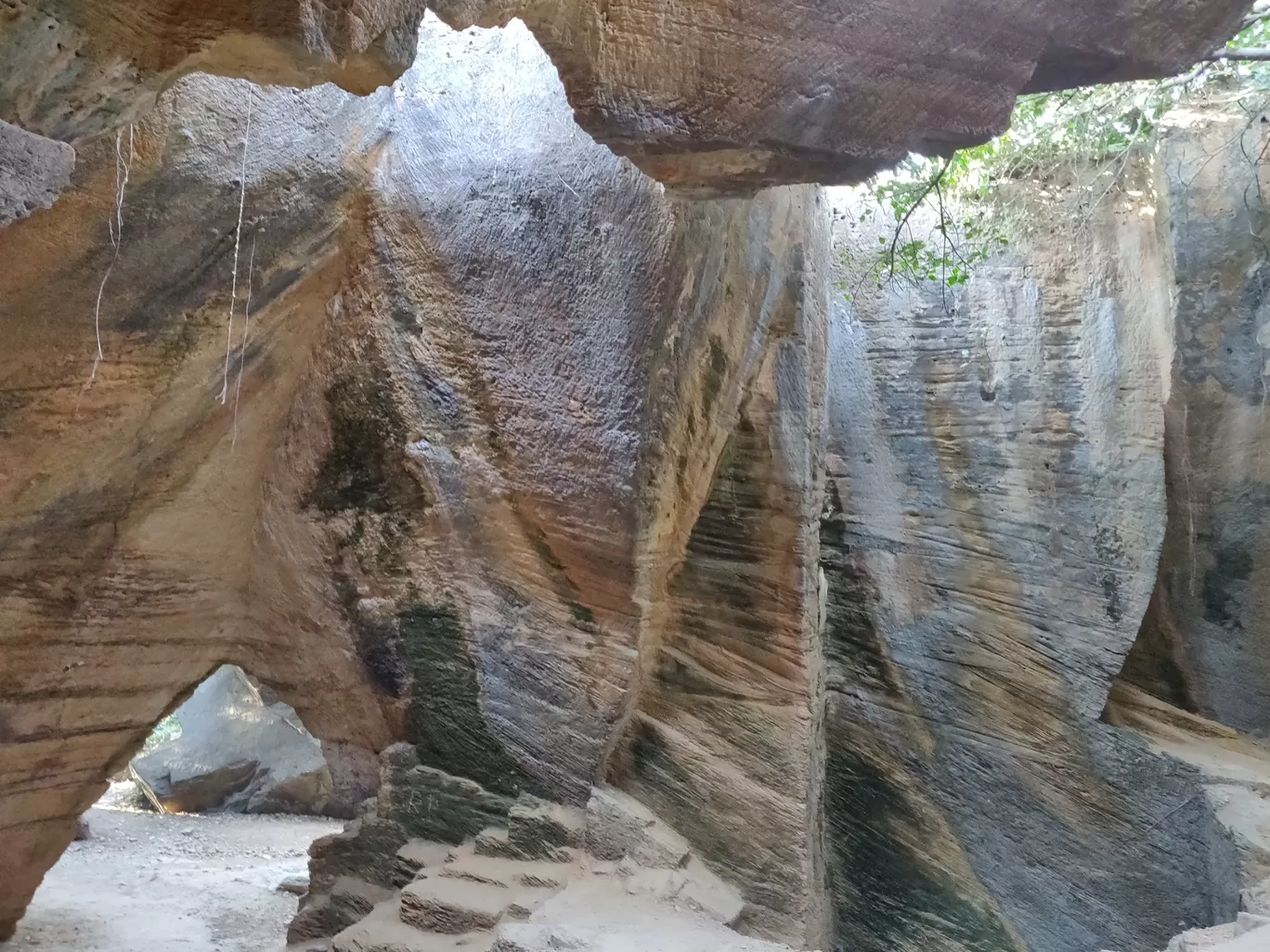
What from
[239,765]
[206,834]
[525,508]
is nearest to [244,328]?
[525,508]

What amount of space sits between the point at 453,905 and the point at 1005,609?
11.9ft

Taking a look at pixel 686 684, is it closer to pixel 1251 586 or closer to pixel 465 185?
pixel 465 185

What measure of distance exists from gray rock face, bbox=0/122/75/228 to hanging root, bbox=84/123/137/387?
1837 millimetres

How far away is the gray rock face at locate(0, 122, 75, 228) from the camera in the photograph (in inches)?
78.3

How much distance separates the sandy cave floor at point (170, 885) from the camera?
230 inches

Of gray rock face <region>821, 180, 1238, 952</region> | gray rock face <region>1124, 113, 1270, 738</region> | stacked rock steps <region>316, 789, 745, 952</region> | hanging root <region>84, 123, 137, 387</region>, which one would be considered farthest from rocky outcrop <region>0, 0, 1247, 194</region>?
gray rock face <region>1124, 113, 1270, 738</region>

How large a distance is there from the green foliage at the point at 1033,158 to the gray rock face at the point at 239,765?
7.63 metres

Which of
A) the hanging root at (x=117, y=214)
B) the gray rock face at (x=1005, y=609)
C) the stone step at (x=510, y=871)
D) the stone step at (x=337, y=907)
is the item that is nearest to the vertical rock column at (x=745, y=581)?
the stone step at (x=510, y=871)

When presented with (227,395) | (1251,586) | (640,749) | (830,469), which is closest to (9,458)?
(227,395)

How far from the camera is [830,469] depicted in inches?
256

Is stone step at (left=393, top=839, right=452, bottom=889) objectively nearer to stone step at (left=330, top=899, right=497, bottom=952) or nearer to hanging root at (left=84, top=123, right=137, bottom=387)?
stone step at (left=330, top=899, right=497, bottom=952)

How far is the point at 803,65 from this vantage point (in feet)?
8.82

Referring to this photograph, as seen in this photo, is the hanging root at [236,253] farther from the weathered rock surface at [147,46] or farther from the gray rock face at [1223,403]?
the gray rock face at [1223,403]

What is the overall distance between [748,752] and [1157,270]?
3717 millimetres
